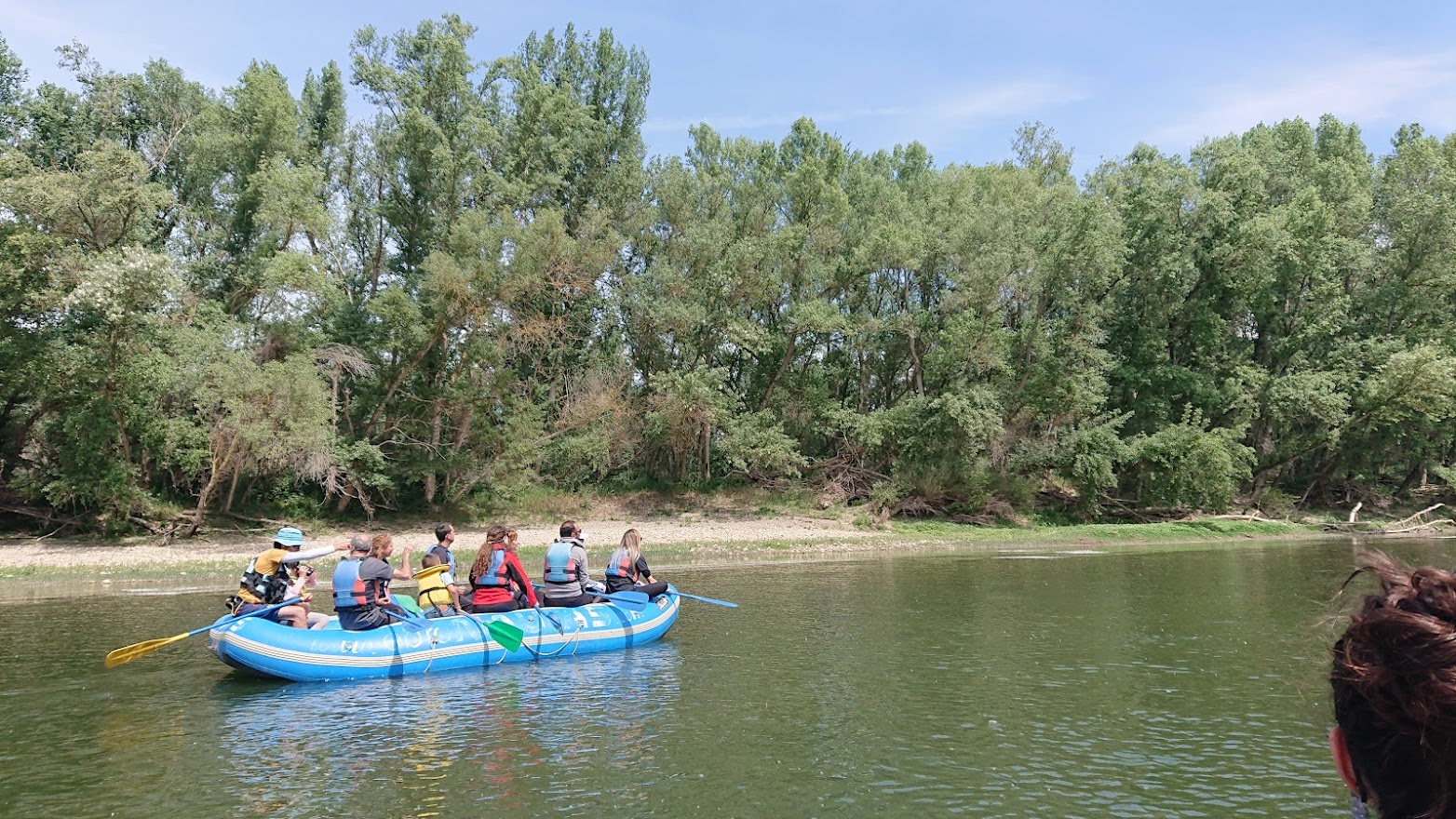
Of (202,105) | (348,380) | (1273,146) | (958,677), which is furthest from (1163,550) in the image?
(202,105)

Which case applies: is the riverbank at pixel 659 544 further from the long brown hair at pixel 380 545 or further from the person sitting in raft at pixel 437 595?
Result: the long brown hair at pixel 380 545

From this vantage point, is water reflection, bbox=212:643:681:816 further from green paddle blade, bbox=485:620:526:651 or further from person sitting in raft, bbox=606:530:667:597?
person sitting in raft, bbox=606:530:667:597

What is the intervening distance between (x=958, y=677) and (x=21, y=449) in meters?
31.5

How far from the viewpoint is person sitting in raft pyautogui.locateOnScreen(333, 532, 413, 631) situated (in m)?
13.2

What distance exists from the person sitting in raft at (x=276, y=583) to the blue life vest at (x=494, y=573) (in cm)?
222

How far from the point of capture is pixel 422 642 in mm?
13305

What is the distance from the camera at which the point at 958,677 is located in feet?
40.5

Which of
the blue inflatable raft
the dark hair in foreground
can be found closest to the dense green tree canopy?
the blue inflatable raft

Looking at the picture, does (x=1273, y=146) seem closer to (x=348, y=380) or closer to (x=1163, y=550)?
(x=1163, y=550)

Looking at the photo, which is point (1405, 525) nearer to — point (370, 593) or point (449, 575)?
point (449, 575)

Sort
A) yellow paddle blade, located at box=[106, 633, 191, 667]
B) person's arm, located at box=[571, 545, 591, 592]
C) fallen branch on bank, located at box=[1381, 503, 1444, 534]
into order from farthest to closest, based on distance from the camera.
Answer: fallen branch on bank, located at box=[1381, 503, 1444, 534]
person's arm, located at box=[571, 545, 591, 592]
yellow paddle blade, located at box=[106, 633, 191, 667]

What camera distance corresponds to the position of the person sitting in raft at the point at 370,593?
43.2 feet

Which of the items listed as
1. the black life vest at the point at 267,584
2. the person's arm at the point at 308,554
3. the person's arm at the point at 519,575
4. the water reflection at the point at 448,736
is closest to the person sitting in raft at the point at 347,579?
the person's arm at the point at 308,554

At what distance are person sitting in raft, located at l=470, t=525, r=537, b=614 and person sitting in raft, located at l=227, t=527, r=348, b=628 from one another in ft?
7.13
